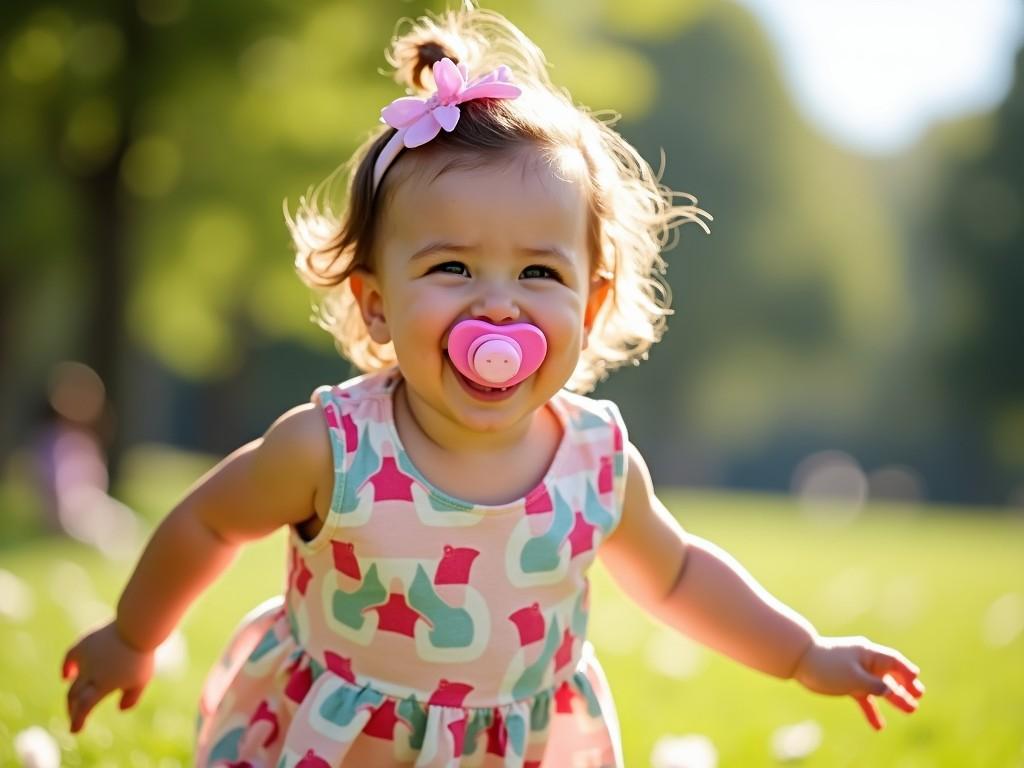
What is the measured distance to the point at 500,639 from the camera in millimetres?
1917

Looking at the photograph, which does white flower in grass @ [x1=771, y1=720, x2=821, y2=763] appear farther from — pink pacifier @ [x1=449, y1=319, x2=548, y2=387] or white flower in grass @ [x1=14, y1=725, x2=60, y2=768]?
white flower in grass @ [x1=14, y1=725, x2=60, y2=768]

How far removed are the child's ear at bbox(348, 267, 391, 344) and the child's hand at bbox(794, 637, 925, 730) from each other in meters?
0.95

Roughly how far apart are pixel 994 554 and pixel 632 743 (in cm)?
589

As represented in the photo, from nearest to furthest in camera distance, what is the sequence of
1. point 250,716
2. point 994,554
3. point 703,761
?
point 250,716, point 703,761, point 994,554

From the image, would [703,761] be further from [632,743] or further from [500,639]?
[500,639]

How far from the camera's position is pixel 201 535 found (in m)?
1.97

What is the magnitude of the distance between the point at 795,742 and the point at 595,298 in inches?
44.4

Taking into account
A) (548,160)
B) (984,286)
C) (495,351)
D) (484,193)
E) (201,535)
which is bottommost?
(201,535)

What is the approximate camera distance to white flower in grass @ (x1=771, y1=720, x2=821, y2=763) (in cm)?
254

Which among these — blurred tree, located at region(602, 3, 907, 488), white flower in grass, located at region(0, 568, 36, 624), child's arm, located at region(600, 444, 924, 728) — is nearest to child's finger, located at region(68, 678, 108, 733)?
child's arm, located at region(600, 444, 924, 728)

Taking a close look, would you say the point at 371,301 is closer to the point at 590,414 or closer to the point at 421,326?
the point at 421,326

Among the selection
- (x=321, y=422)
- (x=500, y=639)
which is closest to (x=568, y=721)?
(x=500, y=639)

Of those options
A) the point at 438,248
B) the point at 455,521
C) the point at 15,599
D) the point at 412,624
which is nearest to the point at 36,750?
the point at 412,624

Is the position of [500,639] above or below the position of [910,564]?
below
